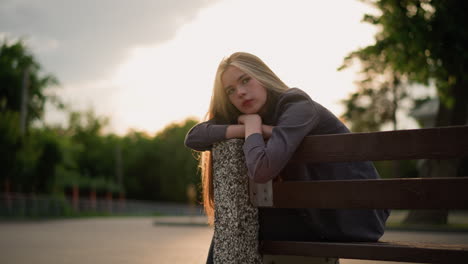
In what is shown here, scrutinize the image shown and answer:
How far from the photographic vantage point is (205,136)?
299cm

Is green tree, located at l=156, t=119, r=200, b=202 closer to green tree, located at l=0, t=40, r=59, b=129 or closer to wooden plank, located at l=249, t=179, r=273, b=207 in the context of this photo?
green tree, located at l=0, t=40, r=59, b=129

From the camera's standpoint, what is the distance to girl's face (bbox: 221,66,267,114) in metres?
3.15

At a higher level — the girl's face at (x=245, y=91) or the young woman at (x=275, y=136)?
the girl's face at (x=245, y=91)

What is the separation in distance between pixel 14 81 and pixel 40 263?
40924 mm

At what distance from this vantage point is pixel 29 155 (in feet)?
90.5

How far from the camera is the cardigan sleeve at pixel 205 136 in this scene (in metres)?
2.94

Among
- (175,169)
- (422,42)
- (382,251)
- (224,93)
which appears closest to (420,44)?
(422,42)

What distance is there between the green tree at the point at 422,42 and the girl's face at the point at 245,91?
7.79m

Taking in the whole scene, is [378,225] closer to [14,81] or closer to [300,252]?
[300,252]

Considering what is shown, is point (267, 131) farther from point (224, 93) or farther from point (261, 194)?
point (224, 93)

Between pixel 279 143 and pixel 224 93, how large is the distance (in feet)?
2.52

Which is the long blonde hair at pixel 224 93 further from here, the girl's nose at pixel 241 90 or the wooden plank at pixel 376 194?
the wooden plank at pixel 376 194

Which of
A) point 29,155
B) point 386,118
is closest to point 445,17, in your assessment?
point 29,155

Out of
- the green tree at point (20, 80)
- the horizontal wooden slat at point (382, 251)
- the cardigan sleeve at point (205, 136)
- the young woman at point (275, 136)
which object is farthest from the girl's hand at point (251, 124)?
the green tree at point (20, 80)
